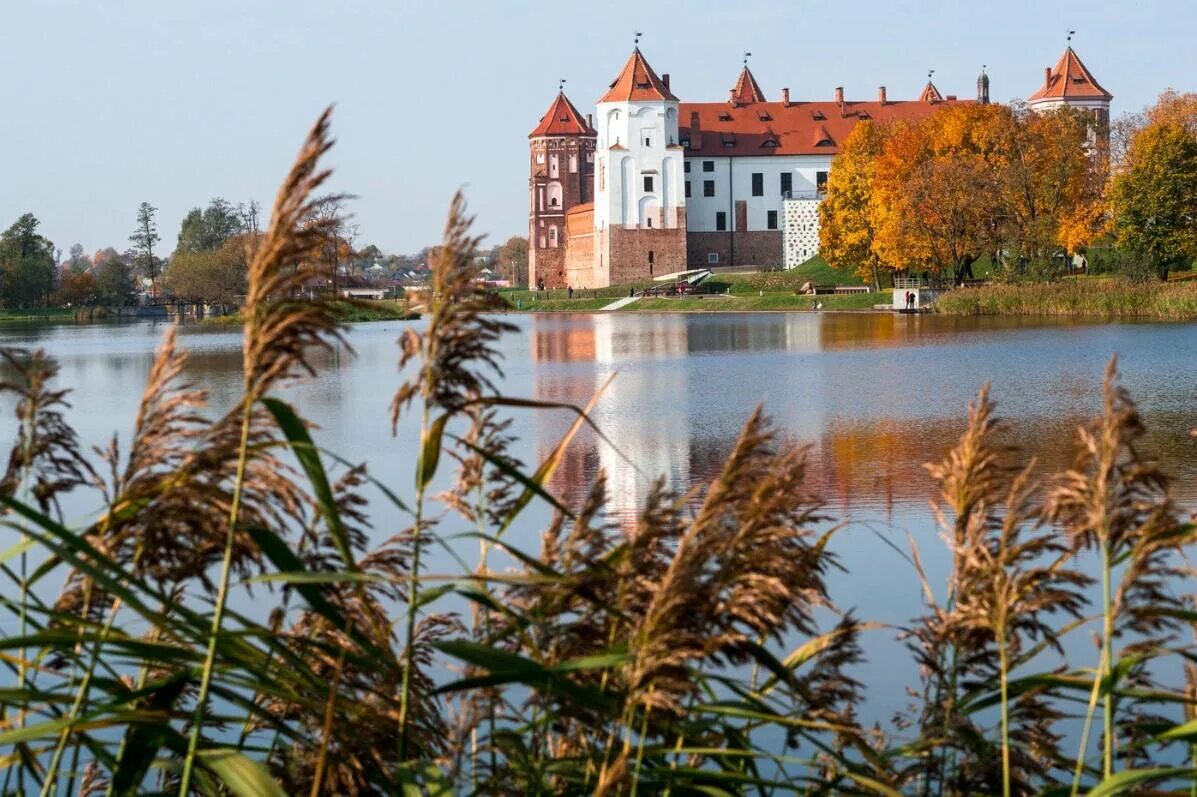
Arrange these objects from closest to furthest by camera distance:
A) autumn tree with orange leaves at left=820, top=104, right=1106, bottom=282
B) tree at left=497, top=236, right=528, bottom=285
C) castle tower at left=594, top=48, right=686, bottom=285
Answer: autumn tree with orange leaves at left=820, top=104, right=1106, bottom=282 → castle tower at left=594, top=48, right=686, bottom=285 → tree at left=497, top=236, right=528, bottom=285

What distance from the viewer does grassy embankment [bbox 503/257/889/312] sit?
2346 inches

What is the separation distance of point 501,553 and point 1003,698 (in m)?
5.32

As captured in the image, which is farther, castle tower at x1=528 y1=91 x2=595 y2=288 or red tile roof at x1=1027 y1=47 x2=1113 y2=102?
castle tower at x1=528 y1=91 x2=595 y2=288

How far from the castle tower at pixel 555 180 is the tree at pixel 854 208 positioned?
32.4m

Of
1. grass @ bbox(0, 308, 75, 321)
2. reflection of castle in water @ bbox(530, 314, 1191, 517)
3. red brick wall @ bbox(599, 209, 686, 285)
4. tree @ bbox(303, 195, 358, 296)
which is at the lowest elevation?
reflection of castle in water @ bbox(530, 314, 1191, 517)

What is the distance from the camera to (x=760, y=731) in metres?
5.02

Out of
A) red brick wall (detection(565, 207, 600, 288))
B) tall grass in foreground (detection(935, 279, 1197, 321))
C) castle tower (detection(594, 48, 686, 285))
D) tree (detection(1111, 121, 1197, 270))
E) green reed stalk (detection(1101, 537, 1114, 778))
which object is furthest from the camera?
red brick wall (detection(565, 207, 600, 288))

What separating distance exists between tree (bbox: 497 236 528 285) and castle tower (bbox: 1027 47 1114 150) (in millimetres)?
48544

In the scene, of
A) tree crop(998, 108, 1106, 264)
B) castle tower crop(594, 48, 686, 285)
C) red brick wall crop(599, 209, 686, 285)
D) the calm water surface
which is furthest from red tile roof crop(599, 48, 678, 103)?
the calm water surface

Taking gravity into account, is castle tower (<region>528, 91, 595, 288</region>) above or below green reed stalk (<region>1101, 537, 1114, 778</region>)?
above

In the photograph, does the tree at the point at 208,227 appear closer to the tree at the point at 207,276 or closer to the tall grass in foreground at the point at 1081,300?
the tree at the point at 207,276

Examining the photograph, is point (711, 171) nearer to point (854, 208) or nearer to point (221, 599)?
point (854, 208)

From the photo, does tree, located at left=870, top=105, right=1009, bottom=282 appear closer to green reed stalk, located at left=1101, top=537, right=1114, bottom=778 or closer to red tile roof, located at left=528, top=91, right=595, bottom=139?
red tile roof, located at left=528, top=91, right=595, bottom=139

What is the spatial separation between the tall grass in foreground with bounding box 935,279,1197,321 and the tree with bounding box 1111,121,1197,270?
3858 mm
